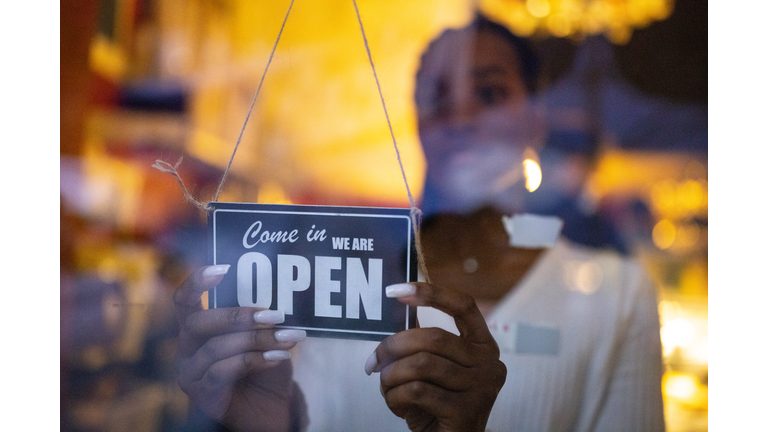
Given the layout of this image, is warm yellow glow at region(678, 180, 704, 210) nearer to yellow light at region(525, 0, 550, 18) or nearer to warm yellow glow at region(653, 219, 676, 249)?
warm yellow glow at region(653, 219, 676, 249)

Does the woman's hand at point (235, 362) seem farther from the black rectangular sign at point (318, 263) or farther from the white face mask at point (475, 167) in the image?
the white face mask at point (475, 167)

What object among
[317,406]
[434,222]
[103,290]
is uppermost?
[434,222]

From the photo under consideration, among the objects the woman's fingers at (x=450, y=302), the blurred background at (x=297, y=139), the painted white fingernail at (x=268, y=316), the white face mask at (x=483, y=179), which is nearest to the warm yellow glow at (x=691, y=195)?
the blurred background at (x=297, y=139)

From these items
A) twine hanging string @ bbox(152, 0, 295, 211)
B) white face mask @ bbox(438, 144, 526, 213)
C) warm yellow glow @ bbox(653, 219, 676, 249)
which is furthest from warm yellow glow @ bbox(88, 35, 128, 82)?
warm yellow glow @ bbox(653, 219, 676, 249)

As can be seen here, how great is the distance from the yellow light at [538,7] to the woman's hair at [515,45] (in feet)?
0.13

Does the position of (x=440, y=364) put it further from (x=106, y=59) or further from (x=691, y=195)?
(x=106, y=59)

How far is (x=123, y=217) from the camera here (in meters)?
0.78

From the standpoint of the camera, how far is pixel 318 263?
64 cm

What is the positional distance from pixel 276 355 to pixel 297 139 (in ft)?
1.08

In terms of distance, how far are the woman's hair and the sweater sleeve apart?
0.31 metres

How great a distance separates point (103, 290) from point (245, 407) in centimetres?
35

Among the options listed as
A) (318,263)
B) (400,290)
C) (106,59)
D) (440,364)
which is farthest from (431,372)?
(106,59)

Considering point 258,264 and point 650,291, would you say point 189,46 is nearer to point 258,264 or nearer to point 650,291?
point 258,264

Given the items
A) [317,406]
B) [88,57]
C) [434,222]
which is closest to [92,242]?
[88,57]
